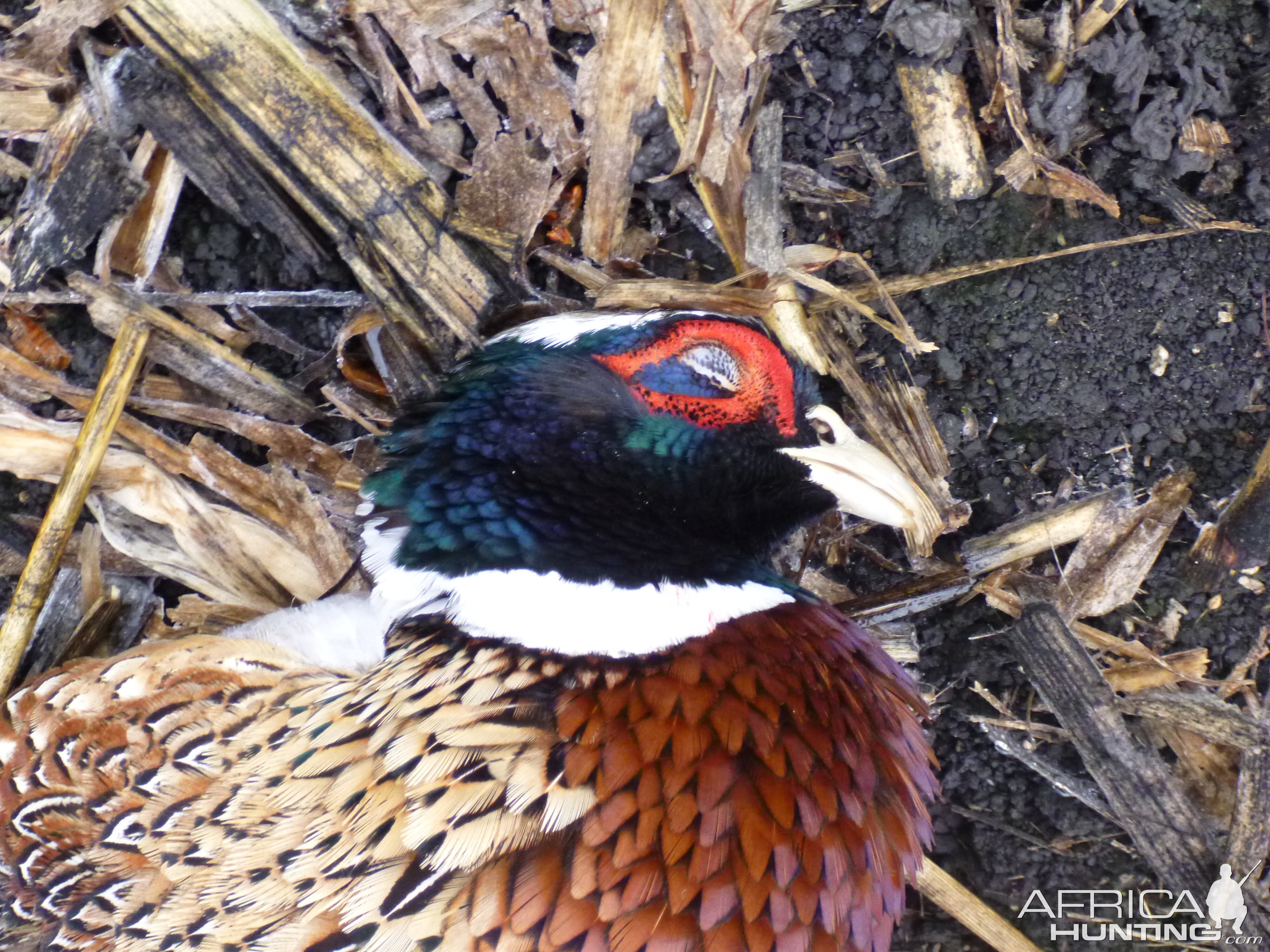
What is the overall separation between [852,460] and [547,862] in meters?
0.84

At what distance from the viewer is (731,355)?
1.59 meters

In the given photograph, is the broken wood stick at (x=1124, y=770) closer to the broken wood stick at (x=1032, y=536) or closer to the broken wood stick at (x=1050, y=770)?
the broken wood stick at (x=1050, y=770)

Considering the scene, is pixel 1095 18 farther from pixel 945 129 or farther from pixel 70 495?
pixel 70 495

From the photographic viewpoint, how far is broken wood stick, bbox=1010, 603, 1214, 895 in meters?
1.93

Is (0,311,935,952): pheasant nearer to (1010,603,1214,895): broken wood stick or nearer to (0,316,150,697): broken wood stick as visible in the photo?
(0,316,150,697): broken wood stick

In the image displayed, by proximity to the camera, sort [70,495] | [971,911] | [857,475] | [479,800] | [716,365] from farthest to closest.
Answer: [971,911]
[70,495]
[857,475]
[716,365]
[479,800]

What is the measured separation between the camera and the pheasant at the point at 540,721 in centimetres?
137

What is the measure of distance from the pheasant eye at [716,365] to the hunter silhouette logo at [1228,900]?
4.59ft

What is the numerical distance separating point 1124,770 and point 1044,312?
0.92 m

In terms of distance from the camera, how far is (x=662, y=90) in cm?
181

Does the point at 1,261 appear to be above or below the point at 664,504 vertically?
above

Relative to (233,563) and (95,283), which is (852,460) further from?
(95,283)

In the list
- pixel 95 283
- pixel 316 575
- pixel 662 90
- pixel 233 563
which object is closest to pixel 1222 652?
pixel 662 90

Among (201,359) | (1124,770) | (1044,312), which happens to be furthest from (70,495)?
(1124,770)
